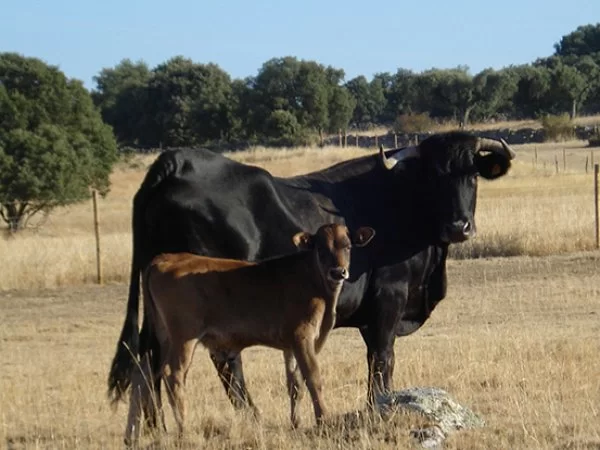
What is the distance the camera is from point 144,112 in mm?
82438

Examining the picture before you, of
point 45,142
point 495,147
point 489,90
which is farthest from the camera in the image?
point 489,90

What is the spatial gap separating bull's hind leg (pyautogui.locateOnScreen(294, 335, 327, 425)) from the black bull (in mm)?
827

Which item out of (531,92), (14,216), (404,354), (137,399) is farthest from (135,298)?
(531,92)

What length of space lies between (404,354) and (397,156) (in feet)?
10.5

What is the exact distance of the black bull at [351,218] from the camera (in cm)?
948

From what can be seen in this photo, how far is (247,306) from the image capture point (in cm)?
843

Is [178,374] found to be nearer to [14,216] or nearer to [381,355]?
[381,355]

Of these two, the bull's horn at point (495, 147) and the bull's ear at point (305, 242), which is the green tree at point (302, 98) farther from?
the bull's ear at point (305, 242)

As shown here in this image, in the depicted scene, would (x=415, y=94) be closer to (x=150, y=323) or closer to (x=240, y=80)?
(x=240, y=80)

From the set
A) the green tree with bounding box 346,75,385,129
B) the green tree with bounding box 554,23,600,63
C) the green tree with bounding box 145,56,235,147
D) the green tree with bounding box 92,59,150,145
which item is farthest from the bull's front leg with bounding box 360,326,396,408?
the green tree with bounding box 554,23,600,63

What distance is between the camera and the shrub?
71.9m

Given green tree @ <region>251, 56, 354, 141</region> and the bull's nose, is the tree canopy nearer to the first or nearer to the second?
green tree @ <region>251, 56, 354, 141</region>

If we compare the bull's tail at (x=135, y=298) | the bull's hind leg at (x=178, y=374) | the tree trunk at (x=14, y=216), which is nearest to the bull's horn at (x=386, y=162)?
the bull's tail at (x=135, y=298)

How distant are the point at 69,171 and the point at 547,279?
2213 cm
